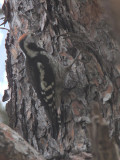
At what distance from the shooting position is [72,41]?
215 centimetres

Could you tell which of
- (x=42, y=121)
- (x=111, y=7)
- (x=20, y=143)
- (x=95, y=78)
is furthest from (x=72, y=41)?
(x=111, y=7)

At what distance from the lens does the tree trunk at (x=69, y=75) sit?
73.4 inches

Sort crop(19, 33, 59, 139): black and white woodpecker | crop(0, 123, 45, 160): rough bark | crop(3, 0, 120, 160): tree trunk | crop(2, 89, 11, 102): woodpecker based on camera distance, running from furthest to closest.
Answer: crop(2, 89, 11, 102): woodpecker, crop(19, 33, 59, 139): black and white woodpecker, crop(3, 0, 120, 160): tree trunk, crop(0, 123, 45, 160): rough bark

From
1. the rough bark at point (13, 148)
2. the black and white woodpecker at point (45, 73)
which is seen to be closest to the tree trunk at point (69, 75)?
the black and white woodpecker at point (45, 73)

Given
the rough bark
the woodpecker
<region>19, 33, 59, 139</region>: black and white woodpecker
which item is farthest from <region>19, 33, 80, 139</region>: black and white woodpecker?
the rough bark

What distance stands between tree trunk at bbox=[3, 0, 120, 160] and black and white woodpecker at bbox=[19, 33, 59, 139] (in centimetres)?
8

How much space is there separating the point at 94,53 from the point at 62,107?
0.55 meters

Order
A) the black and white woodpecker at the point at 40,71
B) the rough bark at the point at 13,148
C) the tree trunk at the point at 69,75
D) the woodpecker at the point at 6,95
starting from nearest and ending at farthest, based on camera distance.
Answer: the rough bark at the point at 13,148
the tree trunk at the point at 69,75
the black and white woodpecker at the point at 40,71
the woodpecker at the point at 6,95

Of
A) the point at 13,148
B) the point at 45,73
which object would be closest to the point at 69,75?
the point at 45,73

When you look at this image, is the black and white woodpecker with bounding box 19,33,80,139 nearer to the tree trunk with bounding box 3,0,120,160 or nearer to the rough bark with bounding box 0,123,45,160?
the tree trunk with bounding box 3,0,120,160

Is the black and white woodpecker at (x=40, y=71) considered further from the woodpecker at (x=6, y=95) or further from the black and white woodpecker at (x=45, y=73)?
the woodpecker at (x=6, y=95)

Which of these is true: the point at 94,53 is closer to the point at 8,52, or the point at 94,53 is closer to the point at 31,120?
the point at 31,120

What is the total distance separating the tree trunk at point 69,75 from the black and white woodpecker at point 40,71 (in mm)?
78

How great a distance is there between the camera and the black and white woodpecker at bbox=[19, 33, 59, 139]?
2.20 metres
